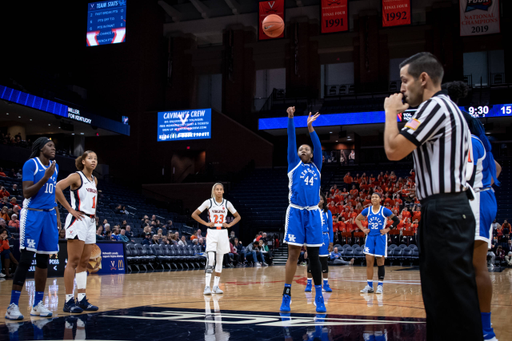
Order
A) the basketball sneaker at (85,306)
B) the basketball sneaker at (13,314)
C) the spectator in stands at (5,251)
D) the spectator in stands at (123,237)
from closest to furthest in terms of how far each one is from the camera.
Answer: the basketball sneaker at (13,314) < the basketball sneaker at (85,306) < the spectator in stands at (5,251) < the spectator in stands at (123,237)

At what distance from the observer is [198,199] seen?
27.4 meters

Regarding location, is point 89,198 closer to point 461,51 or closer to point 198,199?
point 198,199

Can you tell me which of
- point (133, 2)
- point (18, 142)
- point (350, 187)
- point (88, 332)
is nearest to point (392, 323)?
point (88, 332)

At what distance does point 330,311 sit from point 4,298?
4.77 metres

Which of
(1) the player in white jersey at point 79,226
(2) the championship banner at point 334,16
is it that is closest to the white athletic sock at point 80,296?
(1) the player in white jersey at point 79,226

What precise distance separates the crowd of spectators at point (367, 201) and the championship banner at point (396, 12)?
274 inches

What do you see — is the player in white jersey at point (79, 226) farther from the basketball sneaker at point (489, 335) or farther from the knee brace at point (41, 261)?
the basketball sneaker at point (489, 335)

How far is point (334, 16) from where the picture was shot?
71.4 ft

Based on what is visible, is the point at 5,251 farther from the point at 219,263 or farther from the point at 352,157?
the point at 352,157

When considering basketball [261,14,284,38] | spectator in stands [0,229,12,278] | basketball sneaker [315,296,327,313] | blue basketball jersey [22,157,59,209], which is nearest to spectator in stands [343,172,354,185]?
basketball [261,14,284,38]

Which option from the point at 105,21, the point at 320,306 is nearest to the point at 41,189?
the point at 320,306

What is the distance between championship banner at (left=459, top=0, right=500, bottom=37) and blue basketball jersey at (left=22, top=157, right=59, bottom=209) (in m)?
20.6

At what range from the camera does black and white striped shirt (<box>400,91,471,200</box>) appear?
7.58 feet

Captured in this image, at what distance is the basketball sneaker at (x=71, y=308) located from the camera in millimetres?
5309
